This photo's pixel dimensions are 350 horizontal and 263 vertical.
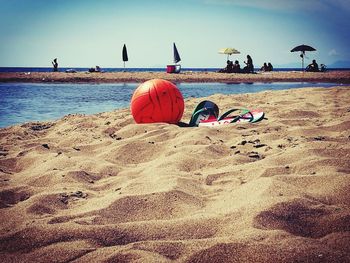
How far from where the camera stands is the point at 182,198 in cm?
243

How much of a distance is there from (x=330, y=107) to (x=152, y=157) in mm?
4396

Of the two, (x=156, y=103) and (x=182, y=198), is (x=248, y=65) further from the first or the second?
(x=182, y=198)

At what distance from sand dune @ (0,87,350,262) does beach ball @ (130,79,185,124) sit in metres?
0.80

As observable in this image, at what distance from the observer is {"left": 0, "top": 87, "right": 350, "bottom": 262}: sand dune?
1730mm

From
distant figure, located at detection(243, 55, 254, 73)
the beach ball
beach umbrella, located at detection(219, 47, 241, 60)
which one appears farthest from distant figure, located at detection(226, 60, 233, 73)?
the beach ball

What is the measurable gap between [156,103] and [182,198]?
114 inches

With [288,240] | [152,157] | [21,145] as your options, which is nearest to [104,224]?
[288,240]

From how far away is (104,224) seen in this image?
208 centimetres

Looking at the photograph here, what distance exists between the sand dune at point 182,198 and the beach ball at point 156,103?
2.63 ft

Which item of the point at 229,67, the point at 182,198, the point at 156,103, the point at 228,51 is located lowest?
the point at 182,198

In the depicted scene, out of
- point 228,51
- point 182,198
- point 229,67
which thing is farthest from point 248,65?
point 182,198

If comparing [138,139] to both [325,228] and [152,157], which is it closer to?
[152,157]

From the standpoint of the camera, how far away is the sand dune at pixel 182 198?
173 cm

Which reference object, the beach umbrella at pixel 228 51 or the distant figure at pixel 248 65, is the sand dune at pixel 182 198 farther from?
the beach umbrella at pixel 228 51
